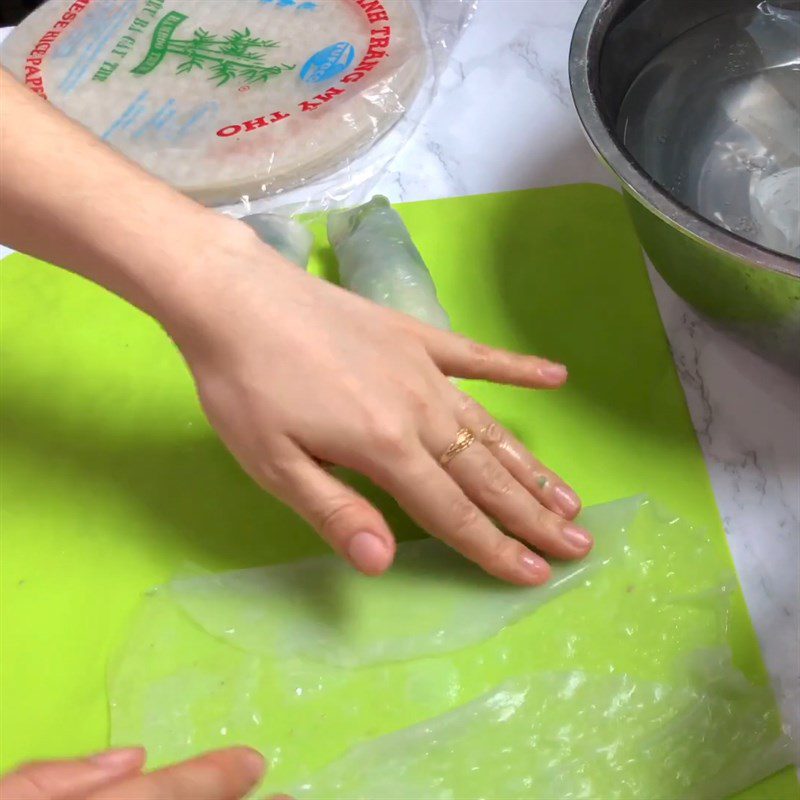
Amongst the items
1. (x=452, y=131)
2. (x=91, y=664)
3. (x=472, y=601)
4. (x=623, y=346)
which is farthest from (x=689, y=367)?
(x=91, y=664)

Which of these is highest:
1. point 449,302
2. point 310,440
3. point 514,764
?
point 310,440

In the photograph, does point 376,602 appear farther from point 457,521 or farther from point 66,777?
point 66,777

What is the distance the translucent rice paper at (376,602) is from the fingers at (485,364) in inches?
5.4

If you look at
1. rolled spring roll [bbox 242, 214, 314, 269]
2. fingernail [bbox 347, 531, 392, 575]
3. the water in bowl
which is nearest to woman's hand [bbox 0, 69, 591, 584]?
fingernail [bbox 347, 531, 392, 575]

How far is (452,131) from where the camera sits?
1036 millimetres

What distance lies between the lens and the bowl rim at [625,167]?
601 millimetres

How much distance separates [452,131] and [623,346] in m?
0.37

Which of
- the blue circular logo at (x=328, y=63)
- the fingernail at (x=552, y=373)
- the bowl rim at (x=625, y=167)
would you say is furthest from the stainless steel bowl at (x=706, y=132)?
the blue circular logo at (x=328, y=63)

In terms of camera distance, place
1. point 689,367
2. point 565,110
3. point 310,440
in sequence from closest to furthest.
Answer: point 310,440 < point 689,367 < point 565,110

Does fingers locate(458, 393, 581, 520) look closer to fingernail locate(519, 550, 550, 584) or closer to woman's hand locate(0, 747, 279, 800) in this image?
fingernail locate(519, 550, 550, 584)

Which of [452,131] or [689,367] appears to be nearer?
[689,367]

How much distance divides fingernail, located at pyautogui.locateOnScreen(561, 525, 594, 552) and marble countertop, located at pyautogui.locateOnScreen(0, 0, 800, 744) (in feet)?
0.44

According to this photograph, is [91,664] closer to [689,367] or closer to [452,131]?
[689,367]

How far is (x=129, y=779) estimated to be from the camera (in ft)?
Answer: 1.51
